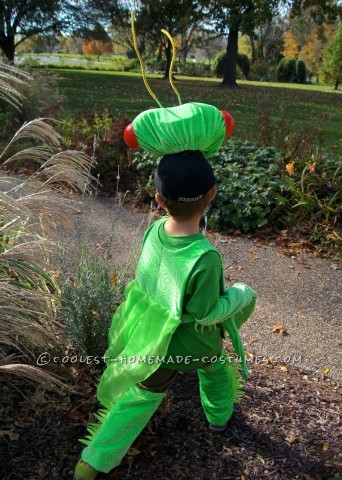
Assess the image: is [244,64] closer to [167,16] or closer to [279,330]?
[167,16]

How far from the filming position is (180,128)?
65.7 inches

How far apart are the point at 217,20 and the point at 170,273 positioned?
25.6 m

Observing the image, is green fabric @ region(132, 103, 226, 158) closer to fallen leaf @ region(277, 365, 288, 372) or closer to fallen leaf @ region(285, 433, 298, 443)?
fallen leaf @ region(285, 433, 298, 443)

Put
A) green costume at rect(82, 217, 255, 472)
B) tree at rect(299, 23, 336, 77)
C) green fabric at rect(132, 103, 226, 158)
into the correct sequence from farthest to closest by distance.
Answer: tree at rect(299, 23, 336, 77)
green costume at rect(82, 217, 255, 472)
green fabric at rect(132, 103, 226, 158)

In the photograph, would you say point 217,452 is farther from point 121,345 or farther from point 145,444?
point 121,345

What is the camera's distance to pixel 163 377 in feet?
6.56

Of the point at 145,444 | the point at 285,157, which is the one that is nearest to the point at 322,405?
the point at 145,444

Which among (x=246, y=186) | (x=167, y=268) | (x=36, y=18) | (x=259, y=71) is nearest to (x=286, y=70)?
(x=259, y=71)

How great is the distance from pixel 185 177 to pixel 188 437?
52.8 inches

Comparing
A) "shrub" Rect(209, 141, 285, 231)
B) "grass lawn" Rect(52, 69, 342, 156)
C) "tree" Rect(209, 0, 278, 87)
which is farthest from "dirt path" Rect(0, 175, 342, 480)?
"tree" Rect(209, 0, 278, 87)

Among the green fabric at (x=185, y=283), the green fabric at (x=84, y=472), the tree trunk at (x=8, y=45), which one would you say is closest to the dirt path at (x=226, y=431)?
the green fabric at (x=84, y=472)

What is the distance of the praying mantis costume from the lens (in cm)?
172

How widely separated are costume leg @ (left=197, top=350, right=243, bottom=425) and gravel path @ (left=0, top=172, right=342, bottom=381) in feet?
2.53

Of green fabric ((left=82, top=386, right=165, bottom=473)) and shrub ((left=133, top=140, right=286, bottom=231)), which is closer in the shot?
green fabric ((left=82, top=386, right=165, bottom=473))
